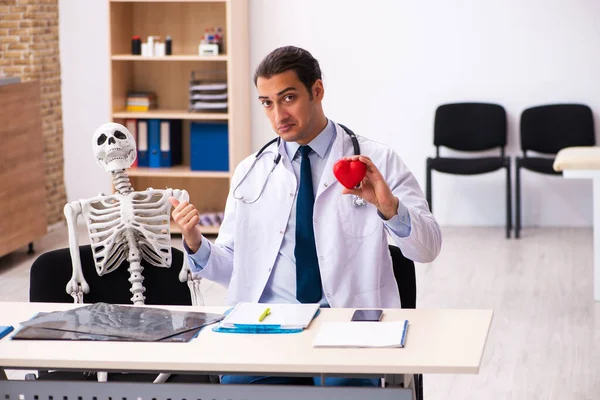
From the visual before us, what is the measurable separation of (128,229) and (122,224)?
30 mm

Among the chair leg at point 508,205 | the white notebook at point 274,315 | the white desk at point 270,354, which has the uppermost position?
the white notebook at point 274,315

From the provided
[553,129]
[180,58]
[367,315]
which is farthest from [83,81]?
[367,315]

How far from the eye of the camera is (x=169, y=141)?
6754 mm

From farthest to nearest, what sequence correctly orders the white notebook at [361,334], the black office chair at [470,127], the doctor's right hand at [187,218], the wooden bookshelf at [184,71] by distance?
1. the black office chair at [470,127]
2. the wooden bookshelf at [184,71]
3. the doctor's right hand at [187,218]
4. the white notebook at [361,334]

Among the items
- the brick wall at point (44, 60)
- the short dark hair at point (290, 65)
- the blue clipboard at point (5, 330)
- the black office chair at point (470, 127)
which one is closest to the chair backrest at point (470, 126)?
the black office chair at point (470, 127)

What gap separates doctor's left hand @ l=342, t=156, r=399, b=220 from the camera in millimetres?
2463

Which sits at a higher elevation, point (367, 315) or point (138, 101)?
point (138, 101)

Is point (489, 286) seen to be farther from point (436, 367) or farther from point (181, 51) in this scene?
point (436, 367)

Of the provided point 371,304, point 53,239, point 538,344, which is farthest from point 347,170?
point 53,239

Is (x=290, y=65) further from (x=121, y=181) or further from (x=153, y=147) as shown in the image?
(x=153, y=147)

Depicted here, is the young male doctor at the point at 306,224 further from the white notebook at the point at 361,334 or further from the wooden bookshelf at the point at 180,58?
the wooden bookshelf at the point at 180,58

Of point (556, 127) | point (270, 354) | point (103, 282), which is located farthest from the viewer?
point (556, 127)

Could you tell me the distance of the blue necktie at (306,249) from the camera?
2732 mm

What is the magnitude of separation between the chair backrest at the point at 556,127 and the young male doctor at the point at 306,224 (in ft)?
13.5
